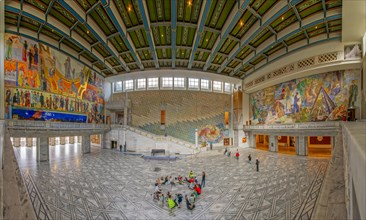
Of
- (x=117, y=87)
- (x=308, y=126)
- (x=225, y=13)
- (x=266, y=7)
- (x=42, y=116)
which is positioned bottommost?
(x=308, y=126)

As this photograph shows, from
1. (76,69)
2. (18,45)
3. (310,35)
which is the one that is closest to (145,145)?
(76,69)

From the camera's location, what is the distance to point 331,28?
480 inches

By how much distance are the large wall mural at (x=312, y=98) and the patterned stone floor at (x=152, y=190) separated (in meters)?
5.37

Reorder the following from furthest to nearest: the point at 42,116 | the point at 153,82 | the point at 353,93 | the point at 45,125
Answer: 1. the point at 153,82
2. the point at 42,116
3. the point at 45,125
4. the point at 353,93

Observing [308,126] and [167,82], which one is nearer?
[308,126]

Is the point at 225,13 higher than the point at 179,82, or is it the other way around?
the point at 225,13

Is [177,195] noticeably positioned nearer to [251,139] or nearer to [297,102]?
[297,102]

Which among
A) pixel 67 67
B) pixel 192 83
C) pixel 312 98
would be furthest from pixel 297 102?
pixel 67 67

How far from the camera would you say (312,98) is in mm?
15023

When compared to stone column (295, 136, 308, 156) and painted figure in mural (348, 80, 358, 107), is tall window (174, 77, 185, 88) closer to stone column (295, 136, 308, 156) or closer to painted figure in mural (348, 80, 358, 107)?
stone column (295, 136, 308, 156)

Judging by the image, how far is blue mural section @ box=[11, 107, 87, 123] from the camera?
11.6m

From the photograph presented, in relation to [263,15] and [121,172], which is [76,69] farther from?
[263,15]

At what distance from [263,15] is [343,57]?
24.6 feet

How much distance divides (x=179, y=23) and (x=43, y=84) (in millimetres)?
12212
